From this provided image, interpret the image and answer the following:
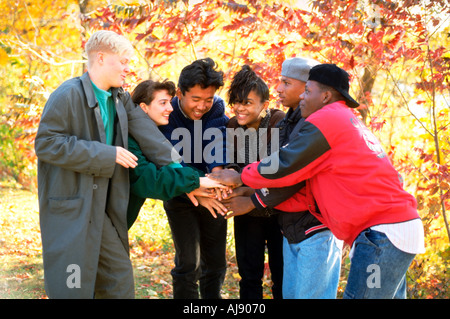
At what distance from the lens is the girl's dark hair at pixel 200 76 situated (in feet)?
11.6

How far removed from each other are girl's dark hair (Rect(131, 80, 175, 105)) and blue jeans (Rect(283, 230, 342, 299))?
1.47 metres

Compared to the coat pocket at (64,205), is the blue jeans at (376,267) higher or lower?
lower

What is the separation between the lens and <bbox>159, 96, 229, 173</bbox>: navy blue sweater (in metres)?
3.64

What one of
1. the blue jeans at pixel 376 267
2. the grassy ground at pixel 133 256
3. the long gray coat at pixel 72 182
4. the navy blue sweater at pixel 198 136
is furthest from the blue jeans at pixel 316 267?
the grassy ground at pixel 133 256

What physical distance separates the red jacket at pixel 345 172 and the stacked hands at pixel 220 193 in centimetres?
67

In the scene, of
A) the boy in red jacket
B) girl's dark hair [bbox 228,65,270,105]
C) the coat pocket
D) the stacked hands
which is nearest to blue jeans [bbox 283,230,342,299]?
the boy in red jacket

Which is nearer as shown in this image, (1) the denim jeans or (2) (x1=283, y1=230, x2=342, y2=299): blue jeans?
(2) (x1=283, y1=230, x2=342, y2=299): blue jeans

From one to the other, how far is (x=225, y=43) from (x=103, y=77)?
112 inches

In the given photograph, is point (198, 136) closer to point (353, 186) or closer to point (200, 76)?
point (200, 76)

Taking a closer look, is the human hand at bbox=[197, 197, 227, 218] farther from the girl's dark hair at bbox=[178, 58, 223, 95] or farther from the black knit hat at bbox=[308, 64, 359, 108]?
the black knit hat at bbox=[308, 64, 359, 108]

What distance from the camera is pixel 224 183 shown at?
11.5 feet

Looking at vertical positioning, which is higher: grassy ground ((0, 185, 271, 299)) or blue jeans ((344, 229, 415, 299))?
blue jeans ((344, 229, 415, 299))

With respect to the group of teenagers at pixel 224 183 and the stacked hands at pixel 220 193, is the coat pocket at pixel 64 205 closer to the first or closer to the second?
the group of teenagers at pixel 224 183
